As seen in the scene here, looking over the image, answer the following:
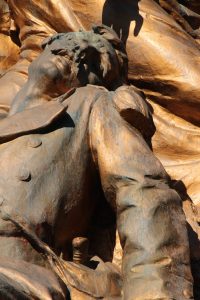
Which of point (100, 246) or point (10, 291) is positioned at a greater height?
point (10, 291)

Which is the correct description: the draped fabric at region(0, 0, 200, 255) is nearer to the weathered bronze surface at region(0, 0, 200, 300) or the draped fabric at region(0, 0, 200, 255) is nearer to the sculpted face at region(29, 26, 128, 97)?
the weathered bronze surface at region(0, 0, 200, 300)

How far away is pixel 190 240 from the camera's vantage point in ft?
15.5

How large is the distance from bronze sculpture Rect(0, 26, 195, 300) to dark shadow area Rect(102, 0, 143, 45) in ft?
2.70

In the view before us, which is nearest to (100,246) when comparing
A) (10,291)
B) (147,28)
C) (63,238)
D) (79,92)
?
(63,238)

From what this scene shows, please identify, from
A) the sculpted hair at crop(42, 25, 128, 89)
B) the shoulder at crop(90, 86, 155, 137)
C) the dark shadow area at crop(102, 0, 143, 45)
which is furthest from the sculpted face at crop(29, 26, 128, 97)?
the dark shadow area at crop(102, 0, 143, 45)

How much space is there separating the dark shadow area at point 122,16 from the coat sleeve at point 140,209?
1.10m

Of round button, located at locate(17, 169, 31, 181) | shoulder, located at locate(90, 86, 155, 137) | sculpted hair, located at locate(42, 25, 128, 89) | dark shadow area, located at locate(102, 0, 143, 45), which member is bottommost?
dark shadow area, located at locate(102, 0, 143, 45)

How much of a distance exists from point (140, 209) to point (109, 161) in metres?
0.28

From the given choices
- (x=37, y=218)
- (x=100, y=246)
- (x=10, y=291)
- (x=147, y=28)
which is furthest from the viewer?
(x=147, y=28)

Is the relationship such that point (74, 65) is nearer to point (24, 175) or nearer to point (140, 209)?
point (24, 175)

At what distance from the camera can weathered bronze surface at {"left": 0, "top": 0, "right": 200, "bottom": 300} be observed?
421cm

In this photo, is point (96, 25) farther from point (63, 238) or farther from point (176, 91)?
point (63, 238)

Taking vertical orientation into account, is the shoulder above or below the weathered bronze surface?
above

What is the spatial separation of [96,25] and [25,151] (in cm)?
102
